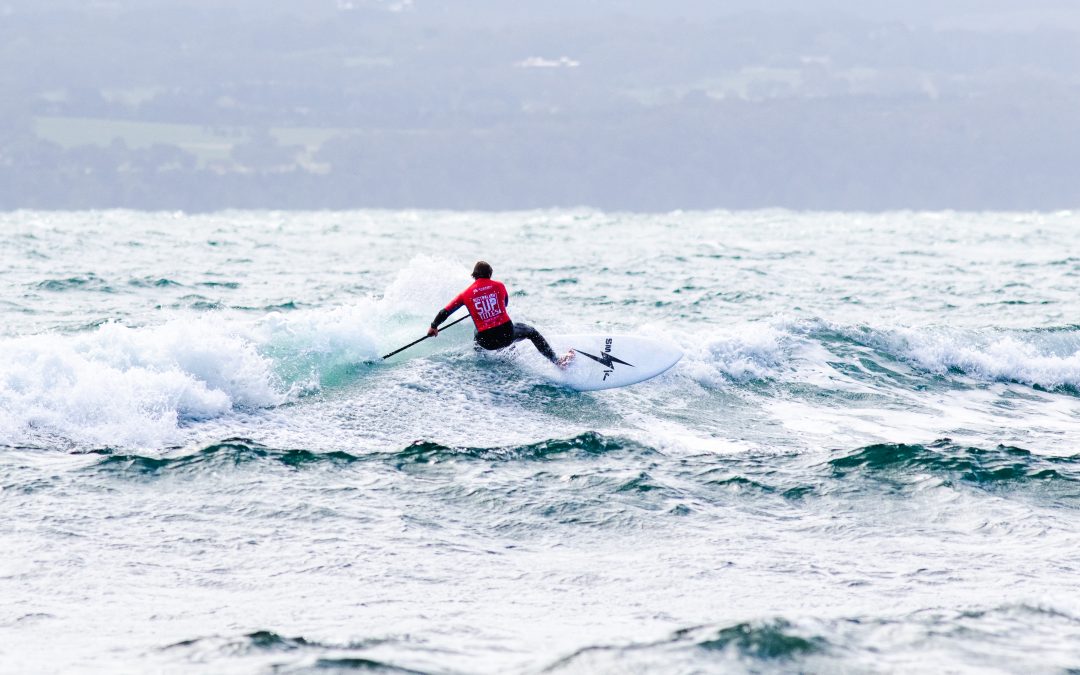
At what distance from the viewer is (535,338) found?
47.5ft

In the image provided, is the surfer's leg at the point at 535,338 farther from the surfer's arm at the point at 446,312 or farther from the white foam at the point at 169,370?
the white foam at the point at 169,370

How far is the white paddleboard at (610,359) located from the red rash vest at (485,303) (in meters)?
1.18

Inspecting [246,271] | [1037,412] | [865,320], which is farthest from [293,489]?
[246,271]

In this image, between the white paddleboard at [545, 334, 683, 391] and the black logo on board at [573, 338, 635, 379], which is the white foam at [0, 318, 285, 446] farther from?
the black logo on board at [573, 338, 635, 379]

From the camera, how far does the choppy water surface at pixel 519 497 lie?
6.54m

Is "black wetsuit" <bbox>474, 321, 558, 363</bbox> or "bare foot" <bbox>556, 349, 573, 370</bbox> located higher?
"black wetsuit" <bbox>474, 321, 558, 363</bbox>

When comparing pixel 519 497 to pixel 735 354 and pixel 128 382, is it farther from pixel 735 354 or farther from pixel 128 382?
pixel 735 354

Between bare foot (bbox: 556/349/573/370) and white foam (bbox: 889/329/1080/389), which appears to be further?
white foam (bbox: 889/329/1080/389)

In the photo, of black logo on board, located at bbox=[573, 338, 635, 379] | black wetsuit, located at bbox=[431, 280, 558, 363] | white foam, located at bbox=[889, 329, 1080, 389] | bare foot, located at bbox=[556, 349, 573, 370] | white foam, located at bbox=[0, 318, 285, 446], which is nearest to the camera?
white foam, located at bbox=[0, 318, 285, 446]

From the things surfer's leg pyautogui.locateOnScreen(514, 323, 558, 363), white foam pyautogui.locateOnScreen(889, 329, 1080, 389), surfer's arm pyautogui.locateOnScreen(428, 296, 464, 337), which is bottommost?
white foam pyautogui.locateOnScreen(889, 329, 1080, 389)

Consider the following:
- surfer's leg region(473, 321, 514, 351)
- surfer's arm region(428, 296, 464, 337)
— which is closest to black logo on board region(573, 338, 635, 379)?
surfer's leg region(473, 321, 514, 351)

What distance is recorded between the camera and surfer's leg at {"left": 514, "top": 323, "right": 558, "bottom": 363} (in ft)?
47.3

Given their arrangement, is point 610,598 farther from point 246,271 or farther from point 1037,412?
point 246,271

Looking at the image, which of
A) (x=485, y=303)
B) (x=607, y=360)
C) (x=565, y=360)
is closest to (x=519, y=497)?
(x=485, y=303)
